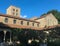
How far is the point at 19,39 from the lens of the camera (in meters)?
27.0

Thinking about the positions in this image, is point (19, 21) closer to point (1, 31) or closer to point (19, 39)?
point (1, 31)

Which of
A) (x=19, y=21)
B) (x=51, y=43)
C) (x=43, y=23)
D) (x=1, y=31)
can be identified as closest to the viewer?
(x=51, y=43)

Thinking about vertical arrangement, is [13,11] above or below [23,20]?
above

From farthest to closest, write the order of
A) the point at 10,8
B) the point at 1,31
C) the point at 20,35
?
the point at 10,8
the point at 1,31
the point at 20,35

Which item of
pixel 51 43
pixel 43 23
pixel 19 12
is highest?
pixel 19 12

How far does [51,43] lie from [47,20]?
2258 centimetres

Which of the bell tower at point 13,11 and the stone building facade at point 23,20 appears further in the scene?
the bell tower at point 13,11

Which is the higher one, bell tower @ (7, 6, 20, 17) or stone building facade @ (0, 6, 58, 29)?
bell tower @ (7, 6, 20, 17)

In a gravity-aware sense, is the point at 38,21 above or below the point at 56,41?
above

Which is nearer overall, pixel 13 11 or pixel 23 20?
pixel 23 20

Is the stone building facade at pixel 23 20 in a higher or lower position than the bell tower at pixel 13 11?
lower

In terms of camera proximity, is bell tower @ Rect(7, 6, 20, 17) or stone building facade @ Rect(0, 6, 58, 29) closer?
stone building facade @ Rect(0, 6, 58, 29)

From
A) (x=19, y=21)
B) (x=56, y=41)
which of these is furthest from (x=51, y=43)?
(x=19, y=21)

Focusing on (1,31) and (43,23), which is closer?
(1,31)
